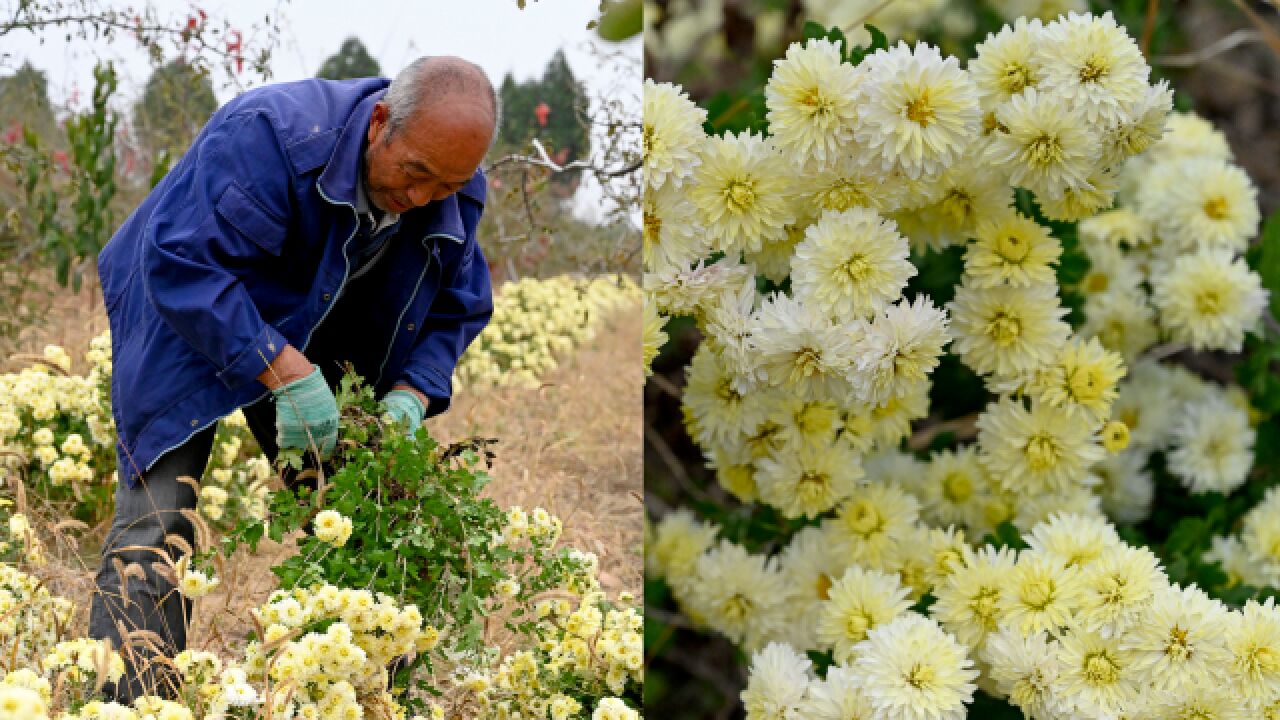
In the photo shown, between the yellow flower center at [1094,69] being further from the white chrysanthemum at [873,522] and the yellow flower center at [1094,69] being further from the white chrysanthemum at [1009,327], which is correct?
the white chrysanthemum at [873,522]

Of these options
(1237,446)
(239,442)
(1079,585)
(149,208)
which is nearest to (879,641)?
(1079,585)

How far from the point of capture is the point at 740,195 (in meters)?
1.28

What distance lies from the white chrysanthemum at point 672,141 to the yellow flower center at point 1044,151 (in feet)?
1.25

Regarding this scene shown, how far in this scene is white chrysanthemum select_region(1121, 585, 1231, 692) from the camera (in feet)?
4.08

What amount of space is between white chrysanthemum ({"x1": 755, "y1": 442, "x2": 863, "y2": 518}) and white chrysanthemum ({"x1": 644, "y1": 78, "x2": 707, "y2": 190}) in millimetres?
440

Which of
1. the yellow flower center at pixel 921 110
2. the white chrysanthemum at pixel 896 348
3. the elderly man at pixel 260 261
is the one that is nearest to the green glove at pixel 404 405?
the elderly man at pixel 260 261

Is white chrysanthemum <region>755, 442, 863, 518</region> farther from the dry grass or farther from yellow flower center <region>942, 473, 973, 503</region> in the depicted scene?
the dry grass

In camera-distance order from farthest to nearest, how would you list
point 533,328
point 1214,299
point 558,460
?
point 533,328, point 558,460, point 1214,299

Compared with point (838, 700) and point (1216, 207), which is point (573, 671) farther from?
point (1216, 207)

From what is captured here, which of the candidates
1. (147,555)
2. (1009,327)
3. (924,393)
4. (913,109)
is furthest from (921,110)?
(147,555)

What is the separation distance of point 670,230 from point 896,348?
0.28m

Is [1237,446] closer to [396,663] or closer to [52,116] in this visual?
[396,663]

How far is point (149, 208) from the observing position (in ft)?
5.98

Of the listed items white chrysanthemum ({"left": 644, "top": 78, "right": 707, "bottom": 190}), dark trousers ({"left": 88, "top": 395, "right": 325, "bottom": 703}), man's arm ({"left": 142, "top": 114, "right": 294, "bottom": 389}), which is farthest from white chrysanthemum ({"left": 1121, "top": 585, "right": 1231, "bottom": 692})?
dark trousers ({"left": 88, "top": 395, "right": 325, "bottom": 703})
